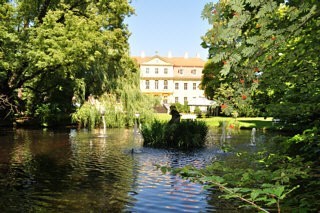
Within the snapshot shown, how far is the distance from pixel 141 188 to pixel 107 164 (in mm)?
3360

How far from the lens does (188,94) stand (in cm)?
7250

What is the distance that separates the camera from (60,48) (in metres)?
19.1

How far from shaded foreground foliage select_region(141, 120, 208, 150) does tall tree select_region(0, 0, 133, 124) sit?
6.68 m

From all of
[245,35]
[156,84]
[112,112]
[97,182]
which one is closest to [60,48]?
[112,112]

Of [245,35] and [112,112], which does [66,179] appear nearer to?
[245,35]

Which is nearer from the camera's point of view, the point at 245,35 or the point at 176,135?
the point at 245,35

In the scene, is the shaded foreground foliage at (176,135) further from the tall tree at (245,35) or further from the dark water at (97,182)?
the tall tree at (245,35)

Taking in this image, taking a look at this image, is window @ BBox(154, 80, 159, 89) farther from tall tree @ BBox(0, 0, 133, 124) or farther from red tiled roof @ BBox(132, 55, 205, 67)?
tall tree @ BBox(0, 0, 133, 124)

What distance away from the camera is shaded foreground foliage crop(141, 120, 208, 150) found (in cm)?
1597

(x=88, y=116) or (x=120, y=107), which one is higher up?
(x=120, y=107)

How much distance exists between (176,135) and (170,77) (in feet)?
181

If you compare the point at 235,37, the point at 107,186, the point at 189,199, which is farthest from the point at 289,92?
the point at 107,186

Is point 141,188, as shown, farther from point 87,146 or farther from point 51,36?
point 51,36

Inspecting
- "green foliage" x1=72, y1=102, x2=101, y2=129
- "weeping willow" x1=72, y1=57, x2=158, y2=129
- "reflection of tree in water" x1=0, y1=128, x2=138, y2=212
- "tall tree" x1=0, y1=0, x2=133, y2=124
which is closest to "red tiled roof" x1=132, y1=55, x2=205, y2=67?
"weeping willow" x1=72, y1=57, x2=158, y2=129
